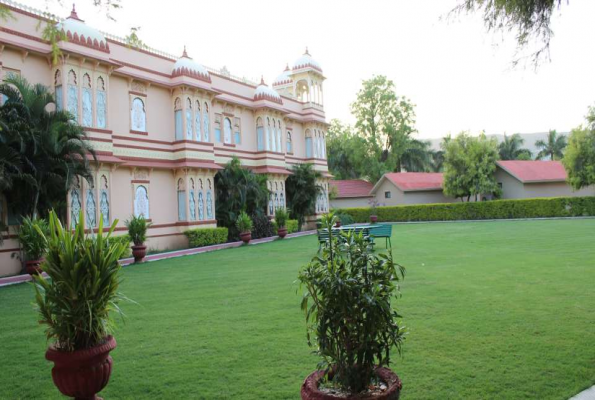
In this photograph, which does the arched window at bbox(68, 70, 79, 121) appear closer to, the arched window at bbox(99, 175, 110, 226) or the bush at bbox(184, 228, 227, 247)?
the arched window at bbox(99, 175, 110, 226)

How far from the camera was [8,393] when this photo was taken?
14.9 feet

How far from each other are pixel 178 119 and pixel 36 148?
855cm

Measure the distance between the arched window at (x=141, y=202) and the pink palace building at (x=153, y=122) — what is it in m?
0.04

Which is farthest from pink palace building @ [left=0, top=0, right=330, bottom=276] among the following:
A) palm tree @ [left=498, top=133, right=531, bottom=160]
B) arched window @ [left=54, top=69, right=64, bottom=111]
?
palm tree @ [left=498, top=133, right=531, bottom=160]

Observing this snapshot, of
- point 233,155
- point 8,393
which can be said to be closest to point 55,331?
point 8,393

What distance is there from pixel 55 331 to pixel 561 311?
6474 mm

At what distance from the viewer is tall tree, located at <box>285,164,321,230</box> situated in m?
29.0

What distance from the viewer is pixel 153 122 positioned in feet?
66.3

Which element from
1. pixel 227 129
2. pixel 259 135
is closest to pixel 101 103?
pixel 227 129

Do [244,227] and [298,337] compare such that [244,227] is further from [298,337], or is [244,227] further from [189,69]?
[298,337]

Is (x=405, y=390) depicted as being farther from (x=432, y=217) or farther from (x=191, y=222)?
(x=432, y=217)

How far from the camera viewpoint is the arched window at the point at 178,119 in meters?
20.9

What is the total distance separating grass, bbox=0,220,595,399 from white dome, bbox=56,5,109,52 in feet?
30.3

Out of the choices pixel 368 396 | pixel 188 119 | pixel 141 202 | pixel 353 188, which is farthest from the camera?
pixel 353 188
